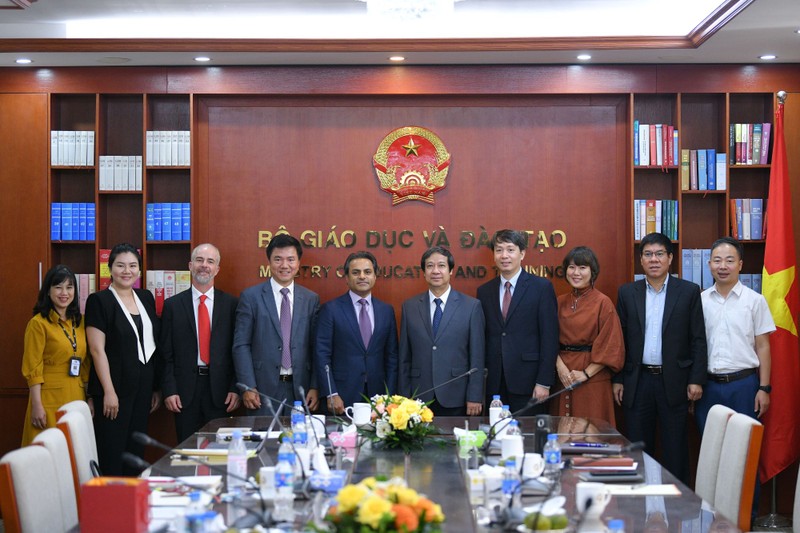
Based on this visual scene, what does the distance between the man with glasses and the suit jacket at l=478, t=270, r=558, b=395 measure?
1023mm

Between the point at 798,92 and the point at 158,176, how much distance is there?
Result: 182 inches

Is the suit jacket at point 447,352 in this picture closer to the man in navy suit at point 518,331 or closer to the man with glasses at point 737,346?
the man in navy suit at point 518,331

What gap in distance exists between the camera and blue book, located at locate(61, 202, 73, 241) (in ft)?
21.6

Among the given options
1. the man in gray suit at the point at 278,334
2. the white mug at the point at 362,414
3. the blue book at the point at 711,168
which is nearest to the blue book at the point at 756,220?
the blue book at the point at 711,168

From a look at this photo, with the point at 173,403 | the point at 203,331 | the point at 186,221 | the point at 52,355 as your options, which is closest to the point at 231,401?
the point at 173,403

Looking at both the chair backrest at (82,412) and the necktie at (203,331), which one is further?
the necktie at (203,331)

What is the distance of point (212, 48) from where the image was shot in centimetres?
612

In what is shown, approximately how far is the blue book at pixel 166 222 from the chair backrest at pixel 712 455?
Answer: 13.1ft

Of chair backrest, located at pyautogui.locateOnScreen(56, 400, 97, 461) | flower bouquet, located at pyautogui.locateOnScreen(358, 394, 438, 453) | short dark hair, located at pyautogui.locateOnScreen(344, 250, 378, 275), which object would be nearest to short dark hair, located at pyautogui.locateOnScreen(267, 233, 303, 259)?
short dark hair, located at pyautogui.locateOnScreen(344, 250, 378, 275)

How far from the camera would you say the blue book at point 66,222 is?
6.59 m

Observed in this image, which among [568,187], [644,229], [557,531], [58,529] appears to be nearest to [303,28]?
[568,187]

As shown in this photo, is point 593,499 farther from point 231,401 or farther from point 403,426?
point 231,401

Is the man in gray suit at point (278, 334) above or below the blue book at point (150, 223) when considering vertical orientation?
below

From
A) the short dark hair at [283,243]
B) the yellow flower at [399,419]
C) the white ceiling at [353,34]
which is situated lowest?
the yellow flower at [399,419]
